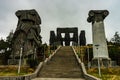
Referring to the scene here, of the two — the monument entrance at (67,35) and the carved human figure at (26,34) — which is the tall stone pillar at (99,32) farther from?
the monument entrance at (67,35)

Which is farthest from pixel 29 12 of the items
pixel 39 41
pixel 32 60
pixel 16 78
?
pixel 16 78

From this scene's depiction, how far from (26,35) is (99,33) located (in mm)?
8627

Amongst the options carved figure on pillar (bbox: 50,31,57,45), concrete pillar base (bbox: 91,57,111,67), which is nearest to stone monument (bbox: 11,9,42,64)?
concrete pillar base (bbox: 91,57,111,67)

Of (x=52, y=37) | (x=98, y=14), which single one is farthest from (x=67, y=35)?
(x=98, y=14)

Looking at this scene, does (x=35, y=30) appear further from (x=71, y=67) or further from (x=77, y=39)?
(x=77, y=39)

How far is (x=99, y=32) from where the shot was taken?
23.6m

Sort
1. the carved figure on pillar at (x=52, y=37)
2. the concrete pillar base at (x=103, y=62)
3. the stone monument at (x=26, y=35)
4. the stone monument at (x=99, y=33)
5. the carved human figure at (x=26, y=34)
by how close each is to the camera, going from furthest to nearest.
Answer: the carved figure on pillar at (x=52, y=37) → the carved human figure at (x=26, y=34) → the stone monument at (x=26, y=35) → the stone monument at (x=99, y=33) → the concrete pillar base at (x=103, y=62)

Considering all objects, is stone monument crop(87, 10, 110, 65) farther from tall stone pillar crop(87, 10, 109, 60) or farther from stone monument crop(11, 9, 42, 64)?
stone monument crop(11, 9, 42, 64)

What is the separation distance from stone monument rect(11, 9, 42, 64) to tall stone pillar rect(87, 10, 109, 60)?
680 centimetres

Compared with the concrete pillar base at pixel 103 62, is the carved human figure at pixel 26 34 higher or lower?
higher

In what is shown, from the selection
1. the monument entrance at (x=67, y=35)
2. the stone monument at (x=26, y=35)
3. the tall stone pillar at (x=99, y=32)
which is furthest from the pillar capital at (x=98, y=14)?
the monument entrance at (x=67, y=35)

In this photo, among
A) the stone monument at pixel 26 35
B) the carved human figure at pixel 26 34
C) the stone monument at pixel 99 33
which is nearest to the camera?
the stone monument at pixel 99 33

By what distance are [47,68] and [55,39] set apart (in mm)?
34889

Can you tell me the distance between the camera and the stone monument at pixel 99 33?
22750mm
